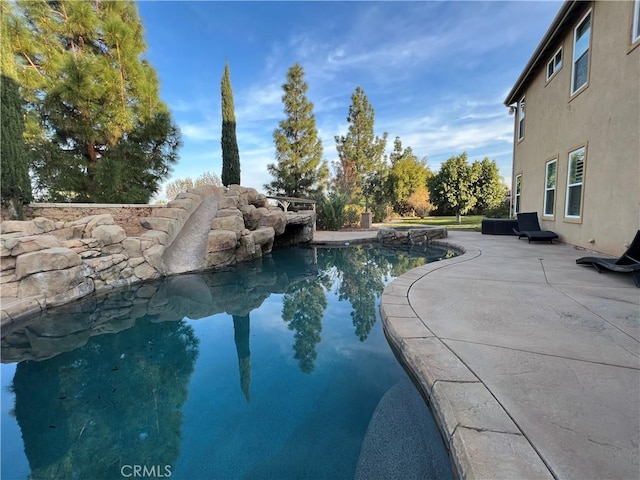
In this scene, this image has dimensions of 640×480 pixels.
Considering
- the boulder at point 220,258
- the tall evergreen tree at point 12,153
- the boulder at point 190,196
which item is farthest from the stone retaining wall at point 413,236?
the tall evergreen tree at point 12,153

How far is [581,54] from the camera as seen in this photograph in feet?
20.5

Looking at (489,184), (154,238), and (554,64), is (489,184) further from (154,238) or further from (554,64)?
(154,238)

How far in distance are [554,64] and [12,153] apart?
13.4 m

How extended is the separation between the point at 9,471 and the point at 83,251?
468cm

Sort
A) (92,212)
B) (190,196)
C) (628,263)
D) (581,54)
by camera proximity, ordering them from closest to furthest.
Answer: (628,263) < (581,54) < (92,212) < (190,196)

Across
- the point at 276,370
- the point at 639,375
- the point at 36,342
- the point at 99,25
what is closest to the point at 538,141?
the point at 639,375

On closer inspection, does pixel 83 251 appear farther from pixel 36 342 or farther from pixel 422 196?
pixel 422 196

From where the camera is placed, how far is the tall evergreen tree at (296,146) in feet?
53.4

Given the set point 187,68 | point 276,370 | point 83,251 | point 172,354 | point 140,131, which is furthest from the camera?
point 187,68

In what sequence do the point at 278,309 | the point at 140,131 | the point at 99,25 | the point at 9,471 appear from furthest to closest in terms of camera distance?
the point at 140,131 < the point at 99,25 < the point at 278,309 < the point at 9,471

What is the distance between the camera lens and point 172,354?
330 cm

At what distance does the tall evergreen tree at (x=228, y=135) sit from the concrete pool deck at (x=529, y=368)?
12641 mm

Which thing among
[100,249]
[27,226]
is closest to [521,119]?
[100,249]

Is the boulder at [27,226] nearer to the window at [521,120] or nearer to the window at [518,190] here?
the window at [518,190]
